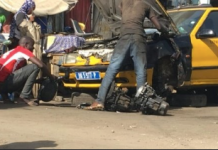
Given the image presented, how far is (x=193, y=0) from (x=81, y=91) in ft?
28.2

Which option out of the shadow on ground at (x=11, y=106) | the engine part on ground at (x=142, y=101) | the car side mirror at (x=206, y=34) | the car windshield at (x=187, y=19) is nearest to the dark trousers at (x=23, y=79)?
the shadow on ground at (x=11, y=106)

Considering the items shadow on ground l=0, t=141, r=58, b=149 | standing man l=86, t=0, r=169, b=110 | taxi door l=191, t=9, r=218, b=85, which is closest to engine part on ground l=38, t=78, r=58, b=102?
standing man l=86, t=0, r=169, b=110

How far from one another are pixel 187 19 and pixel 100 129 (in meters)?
3.93

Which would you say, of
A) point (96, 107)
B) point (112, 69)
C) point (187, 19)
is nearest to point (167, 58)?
point (112, 69)

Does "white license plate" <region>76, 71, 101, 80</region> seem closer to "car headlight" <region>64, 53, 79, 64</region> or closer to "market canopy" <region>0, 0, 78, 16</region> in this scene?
"car headlight" <region>64, 53, 79, 64</region>

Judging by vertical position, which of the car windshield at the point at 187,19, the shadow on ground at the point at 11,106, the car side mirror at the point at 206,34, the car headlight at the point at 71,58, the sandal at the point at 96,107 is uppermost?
the car windshield at the point at 187,19

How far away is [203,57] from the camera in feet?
33.0

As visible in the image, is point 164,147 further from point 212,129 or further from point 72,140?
point 212,129

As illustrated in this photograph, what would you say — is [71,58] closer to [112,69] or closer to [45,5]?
[112,69]

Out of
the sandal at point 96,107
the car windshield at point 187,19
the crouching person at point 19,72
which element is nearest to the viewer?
the sandal at point 96,107

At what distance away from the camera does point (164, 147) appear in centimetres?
643

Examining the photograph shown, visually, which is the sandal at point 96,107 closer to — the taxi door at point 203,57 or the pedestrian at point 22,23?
the taxi door at point 203,57

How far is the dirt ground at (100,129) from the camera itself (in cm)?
648

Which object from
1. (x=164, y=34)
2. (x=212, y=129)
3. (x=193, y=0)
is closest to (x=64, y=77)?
(x=164, y=34)
